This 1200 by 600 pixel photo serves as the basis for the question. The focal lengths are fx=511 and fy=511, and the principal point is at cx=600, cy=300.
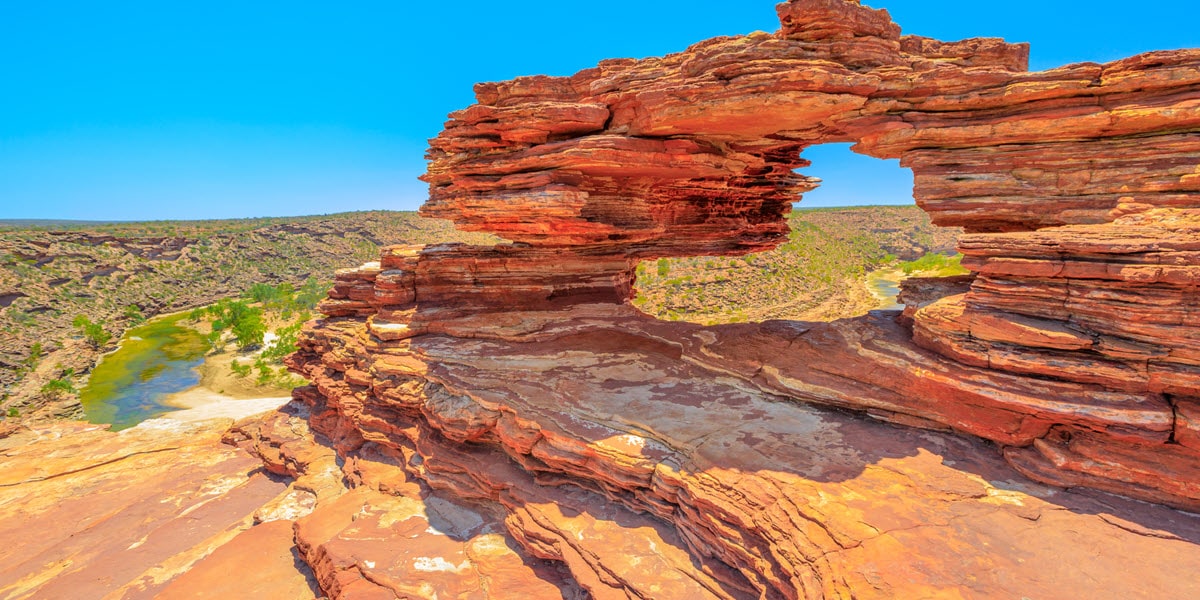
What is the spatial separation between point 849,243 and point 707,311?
144 ft

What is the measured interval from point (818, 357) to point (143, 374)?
4594cm

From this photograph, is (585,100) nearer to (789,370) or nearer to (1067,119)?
(789,370)

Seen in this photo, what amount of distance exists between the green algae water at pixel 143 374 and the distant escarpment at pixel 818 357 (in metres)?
23.3

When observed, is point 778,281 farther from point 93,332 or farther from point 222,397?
point 93,332

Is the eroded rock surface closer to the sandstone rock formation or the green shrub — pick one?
the sandstone rock formation

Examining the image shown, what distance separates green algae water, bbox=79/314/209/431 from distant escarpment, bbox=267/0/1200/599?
23280 millimetres

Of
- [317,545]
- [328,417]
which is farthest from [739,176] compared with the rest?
[328,417]

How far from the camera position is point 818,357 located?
1263 centimetres

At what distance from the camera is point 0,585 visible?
45.2ft

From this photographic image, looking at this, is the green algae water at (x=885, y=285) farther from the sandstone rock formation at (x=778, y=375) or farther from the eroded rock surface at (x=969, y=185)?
the sandstone rock formation at (x=778, y=375)

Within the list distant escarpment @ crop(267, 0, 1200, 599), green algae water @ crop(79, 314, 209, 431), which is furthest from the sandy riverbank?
distant escarpment @ crop(267, 0, 1200, 599)

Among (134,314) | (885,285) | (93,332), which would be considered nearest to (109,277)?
(134,314)

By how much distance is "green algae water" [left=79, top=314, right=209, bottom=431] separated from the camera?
99.1 feet

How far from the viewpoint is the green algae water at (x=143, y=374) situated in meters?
→ 30.2
